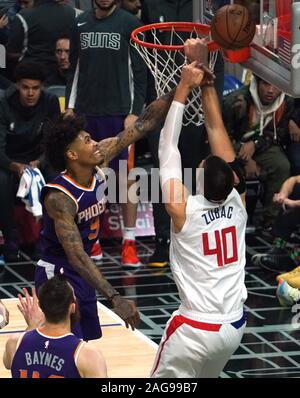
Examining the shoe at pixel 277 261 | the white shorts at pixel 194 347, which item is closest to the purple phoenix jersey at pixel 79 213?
the white shorts at pixel 194 347

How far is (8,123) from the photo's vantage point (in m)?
10.7

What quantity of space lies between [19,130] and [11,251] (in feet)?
3.53

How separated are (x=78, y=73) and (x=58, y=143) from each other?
363cm

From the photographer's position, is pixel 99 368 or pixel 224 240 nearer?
pixel 99 368

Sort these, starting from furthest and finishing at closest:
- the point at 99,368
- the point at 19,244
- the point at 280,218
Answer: the point at 19,244, the point at 280,218, the point at 99,368

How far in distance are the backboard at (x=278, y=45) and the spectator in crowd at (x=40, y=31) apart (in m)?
4.19

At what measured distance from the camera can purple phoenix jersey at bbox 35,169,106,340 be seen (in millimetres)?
6980

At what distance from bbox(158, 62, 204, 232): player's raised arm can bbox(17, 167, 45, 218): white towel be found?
156 inches

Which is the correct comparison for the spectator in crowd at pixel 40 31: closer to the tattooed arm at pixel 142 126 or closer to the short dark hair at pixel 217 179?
the tattooed arm at pixel 142 126

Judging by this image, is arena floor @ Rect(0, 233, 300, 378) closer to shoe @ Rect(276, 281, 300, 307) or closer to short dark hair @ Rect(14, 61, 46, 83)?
shoe @ Rect(276, 281, 300, 307)

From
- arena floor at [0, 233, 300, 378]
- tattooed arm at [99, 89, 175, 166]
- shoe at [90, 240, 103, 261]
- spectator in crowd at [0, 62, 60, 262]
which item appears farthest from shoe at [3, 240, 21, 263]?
tattooed arm at [99, 89, 175, 166]

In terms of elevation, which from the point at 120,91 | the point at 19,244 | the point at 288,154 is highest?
the point at 120,91

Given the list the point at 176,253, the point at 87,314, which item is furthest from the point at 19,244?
the point at 176,253
